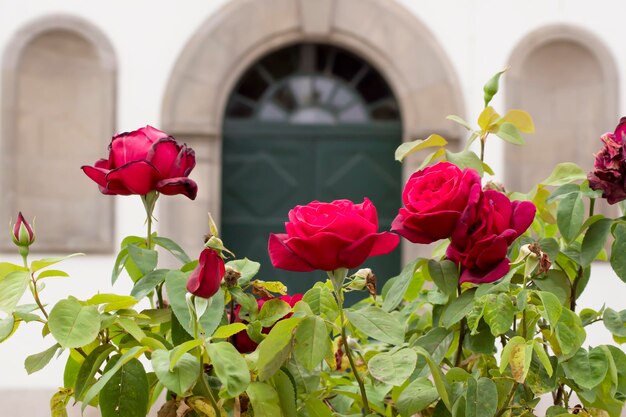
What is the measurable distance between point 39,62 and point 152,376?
8018mm

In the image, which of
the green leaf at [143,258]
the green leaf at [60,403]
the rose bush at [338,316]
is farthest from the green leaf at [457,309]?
the green leaf at [60,403]

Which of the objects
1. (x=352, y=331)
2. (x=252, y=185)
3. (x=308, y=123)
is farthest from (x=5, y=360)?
(x=352, y=331)

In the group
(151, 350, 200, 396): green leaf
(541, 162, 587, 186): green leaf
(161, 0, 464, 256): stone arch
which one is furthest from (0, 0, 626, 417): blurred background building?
(151, 350, 200, 396): green leaf

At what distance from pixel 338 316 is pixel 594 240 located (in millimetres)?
350

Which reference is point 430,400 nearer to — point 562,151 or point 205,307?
point 205,307

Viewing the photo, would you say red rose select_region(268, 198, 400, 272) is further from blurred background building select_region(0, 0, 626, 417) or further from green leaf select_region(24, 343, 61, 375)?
blurred background building select_region(0, 0, 626, 417)

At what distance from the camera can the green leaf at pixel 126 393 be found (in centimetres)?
117

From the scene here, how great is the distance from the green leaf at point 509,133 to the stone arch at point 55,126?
727cm

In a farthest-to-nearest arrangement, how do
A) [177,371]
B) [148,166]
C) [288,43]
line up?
[288,43]
[148,166]
[177,371]

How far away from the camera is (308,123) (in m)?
8.73

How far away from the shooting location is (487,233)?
1.24 meters

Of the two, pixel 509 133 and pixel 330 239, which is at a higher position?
pixel 509 133

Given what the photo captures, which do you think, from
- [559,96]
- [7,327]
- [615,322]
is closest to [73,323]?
[7,327]

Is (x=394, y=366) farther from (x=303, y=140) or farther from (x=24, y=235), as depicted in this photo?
(x=303, y=140)
